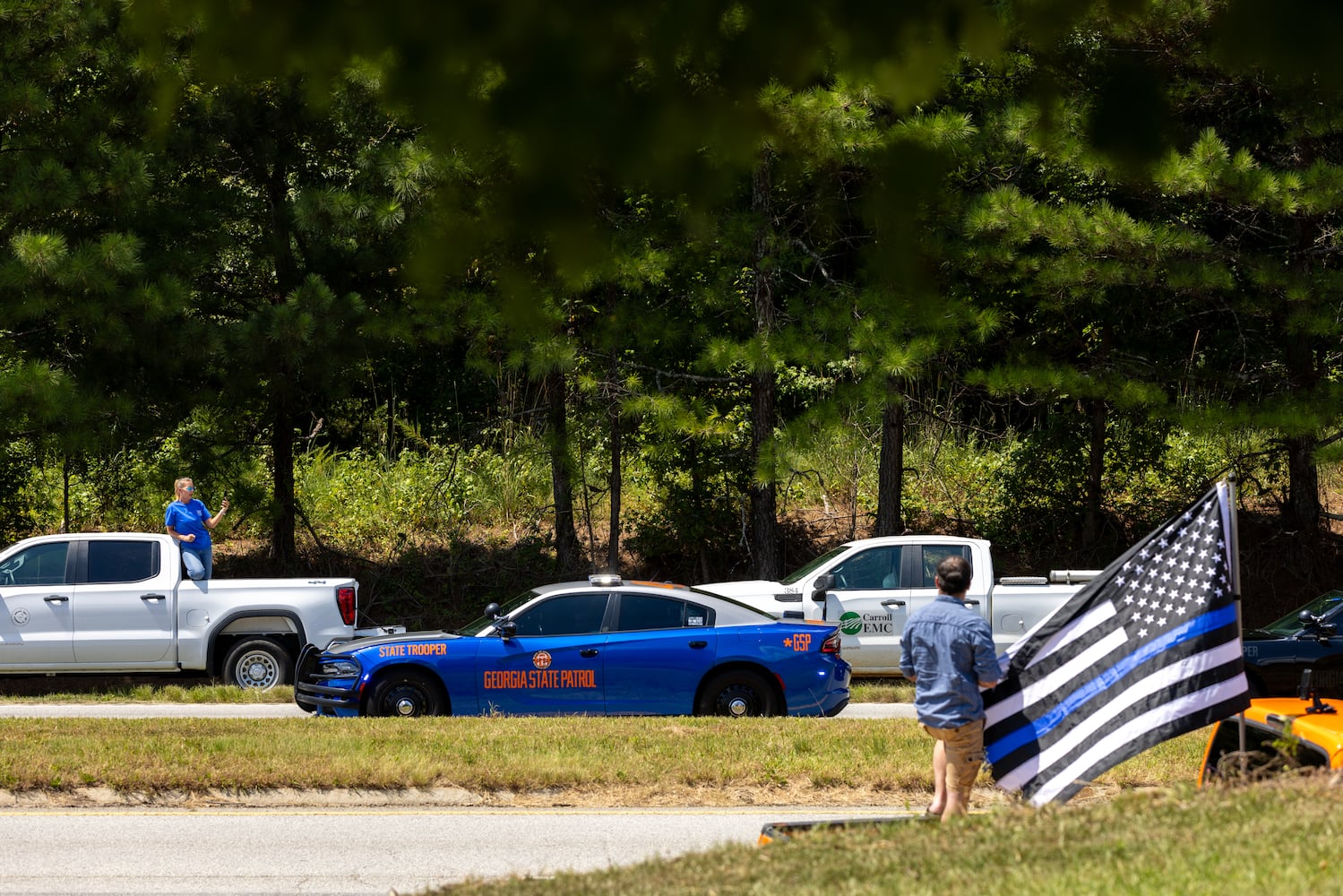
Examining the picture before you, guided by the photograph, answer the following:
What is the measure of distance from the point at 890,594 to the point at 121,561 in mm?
8362

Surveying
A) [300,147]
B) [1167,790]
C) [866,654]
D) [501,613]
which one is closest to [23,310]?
[300,147]

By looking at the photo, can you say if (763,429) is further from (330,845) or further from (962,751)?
(962,751)

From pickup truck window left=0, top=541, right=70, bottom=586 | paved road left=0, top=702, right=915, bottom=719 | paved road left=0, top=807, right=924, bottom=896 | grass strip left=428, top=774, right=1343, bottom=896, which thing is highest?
pickup truck window left=0, top=541, right=70, bottom=586

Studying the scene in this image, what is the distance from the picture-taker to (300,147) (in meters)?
18.4

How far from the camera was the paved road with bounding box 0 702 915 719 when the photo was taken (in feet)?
44.5

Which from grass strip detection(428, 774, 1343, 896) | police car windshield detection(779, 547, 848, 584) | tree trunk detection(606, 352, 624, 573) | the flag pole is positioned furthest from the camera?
tree trunk detection(606, 352, 624, 573)

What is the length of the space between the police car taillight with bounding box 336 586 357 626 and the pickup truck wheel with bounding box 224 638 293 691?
82 cm

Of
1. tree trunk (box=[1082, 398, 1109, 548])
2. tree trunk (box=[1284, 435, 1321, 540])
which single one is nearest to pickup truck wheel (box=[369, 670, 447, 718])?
tree trunk (box=[1284, 435, 1321, 540])

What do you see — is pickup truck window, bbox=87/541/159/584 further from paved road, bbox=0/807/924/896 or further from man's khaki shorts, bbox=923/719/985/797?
man's khaki shorts, bbox=923/719/985/797

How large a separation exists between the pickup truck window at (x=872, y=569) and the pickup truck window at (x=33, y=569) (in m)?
8.39

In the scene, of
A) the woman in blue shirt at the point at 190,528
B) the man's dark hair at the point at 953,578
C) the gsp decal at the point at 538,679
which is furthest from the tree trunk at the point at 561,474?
the man's dark hair at the point at 953,578

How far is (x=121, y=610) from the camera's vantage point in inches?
571

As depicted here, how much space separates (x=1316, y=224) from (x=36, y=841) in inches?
657

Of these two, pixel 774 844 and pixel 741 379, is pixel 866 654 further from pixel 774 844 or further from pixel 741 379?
pixel 774 844
